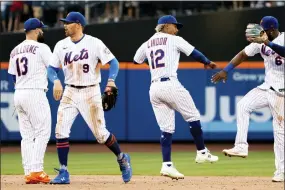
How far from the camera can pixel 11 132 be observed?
Result: 19.0m

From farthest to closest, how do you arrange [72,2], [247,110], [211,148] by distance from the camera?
[72,2], [211,148], [247,110]

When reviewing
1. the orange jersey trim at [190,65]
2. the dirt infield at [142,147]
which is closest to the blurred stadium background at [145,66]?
the orange jersey trim at [190,65]

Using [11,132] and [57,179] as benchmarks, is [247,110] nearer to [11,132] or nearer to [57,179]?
[57,179]

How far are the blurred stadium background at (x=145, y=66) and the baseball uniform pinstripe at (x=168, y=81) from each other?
299 inches

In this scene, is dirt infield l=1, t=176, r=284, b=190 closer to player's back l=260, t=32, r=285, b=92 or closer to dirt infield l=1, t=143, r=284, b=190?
dirt infield l=1, t=143, r=284, b=190

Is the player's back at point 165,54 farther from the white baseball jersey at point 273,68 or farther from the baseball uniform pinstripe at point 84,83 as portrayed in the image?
the white baseball jersey at point 273,68

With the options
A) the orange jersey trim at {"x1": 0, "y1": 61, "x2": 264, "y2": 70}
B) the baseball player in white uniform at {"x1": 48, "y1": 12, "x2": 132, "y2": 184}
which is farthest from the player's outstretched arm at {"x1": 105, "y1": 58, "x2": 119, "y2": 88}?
the orange jersey trim at {"x1": 0, "y1": 61, "x2": 264, "y2": 70}

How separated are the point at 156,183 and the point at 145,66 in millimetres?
8075

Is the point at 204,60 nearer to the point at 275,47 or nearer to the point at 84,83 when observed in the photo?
the point at 275,47

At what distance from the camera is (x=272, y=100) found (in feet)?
33.7

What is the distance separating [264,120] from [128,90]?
9.81ft

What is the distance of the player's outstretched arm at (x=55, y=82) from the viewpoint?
1034cm

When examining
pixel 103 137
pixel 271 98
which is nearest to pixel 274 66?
pixel 271 98


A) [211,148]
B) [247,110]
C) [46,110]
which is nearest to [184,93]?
[247,110]
